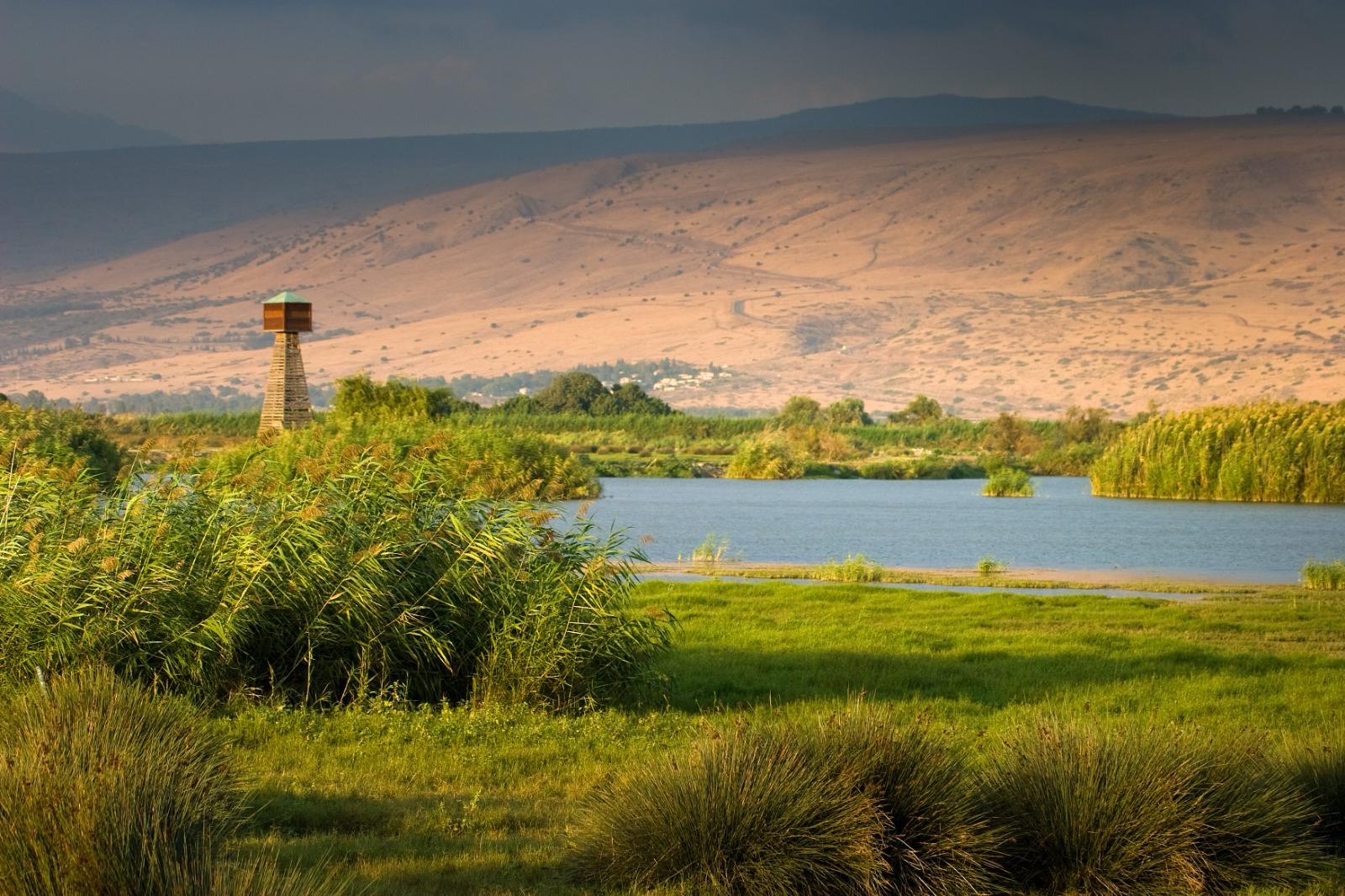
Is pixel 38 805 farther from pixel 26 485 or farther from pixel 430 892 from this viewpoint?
pixel 26 485

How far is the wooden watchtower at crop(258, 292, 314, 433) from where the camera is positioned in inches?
1421

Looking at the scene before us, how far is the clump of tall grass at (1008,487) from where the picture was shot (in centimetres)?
4581

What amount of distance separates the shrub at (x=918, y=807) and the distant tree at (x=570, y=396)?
6932cm

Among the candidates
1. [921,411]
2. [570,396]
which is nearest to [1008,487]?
[570,396]

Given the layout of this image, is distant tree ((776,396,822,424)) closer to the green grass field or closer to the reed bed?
the reed bed

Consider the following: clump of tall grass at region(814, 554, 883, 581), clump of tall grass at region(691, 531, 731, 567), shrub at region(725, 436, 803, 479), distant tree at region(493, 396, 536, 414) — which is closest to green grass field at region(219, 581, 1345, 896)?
clump of tall grass at region(814, 554, 883, 581)

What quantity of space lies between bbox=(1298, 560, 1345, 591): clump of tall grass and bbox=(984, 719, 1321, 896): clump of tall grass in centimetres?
1480

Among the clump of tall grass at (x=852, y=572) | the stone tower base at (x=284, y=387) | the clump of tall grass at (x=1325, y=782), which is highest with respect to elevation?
the stone tower base at (x=284, y=387)

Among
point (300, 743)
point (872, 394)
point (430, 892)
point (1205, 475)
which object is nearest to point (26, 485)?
point (300, 743)

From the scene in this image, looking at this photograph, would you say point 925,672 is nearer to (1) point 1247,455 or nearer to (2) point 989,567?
(2) point 989,567

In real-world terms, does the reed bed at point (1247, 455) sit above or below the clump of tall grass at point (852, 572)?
above

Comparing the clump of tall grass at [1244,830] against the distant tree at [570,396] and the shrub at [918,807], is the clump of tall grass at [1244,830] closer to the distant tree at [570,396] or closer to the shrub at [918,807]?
the shrub at [918,807]

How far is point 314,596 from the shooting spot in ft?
36.3

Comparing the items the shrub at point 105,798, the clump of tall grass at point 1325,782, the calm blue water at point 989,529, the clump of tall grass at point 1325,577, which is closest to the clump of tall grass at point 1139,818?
the clump of tall grass at point 1325,782
